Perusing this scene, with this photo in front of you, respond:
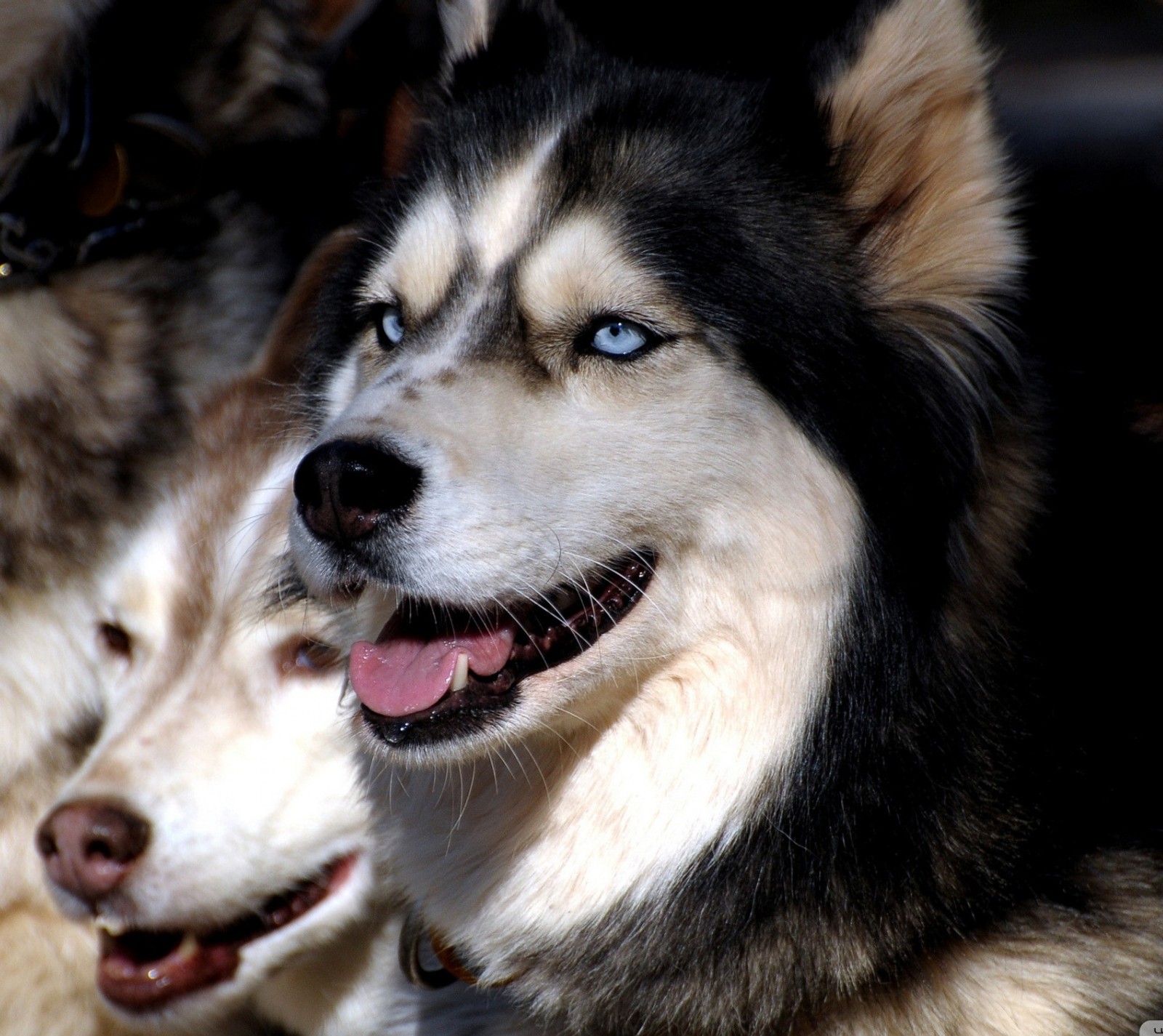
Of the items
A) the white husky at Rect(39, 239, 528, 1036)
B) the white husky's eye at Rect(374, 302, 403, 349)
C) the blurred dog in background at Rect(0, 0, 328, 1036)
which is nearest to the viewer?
the white husky's eye at Rect(374, 302, 403, 349)

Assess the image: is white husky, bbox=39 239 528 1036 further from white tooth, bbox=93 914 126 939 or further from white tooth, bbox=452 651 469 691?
white tooth, bbox=452 651 469 691

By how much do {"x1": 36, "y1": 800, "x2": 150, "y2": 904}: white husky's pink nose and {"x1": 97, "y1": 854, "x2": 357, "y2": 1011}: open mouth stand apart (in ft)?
0.74

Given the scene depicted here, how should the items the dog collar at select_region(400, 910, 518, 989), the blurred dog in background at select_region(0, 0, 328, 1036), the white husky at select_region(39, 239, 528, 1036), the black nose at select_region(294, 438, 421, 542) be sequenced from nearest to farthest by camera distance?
the black nose at select_region(294, 438, 421, 542) < the white husky at select_region(39, 239, 528, 1036) < the dog collar at select_region(400, 910, 518, 989) < the blurred dog in background at select_region(0, 0, 328, 1036)

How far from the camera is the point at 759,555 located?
183 cm

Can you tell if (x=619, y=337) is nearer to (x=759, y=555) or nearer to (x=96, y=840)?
(x=759, y=555)

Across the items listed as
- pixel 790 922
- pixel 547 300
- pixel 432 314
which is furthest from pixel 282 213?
pixel 790 922

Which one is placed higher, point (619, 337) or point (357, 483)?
point (619, 337)

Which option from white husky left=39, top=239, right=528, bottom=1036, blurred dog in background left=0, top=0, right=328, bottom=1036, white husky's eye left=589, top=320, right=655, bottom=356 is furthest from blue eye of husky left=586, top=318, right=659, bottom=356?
blurred dog in background left=0, top=0, right=328, bottom=1036

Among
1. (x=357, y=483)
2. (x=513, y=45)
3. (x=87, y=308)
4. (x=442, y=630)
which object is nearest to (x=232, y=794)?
(x=442, y=630)

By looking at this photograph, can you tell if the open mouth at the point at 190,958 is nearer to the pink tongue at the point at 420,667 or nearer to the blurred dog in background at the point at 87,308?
the blurred dog in background at the point at 87,308

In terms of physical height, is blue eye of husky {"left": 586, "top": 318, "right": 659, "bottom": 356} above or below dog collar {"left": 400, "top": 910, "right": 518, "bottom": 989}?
above

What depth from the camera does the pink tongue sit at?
1885 mm

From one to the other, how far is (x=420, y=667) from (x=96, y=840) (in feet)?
2.55

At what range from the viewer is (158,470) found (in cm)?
271
